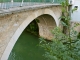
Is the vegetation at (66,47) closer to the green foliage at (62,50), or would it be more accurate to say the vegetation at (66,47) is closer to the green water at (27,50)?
the green foliage at (62,50)

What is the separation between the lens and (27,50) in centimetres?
1086

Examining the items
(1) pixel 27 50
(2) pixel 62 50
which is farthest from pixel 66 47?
(1) pixel 27 50

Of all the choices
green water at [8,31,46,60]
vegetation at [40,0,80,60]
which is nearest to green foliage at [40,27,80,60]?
vegetation at [40,0,80,60]

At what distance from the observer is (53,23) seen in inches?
528

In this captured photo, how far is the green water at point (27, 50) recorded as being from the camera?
31.6 ft

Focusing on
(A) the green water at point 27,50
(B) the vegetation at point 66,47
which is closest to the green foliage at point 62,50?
(B) the vegetation at point 66,47

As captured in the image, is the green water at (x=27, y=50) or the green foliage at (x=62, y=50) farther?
the green water at (x=27, y=50)

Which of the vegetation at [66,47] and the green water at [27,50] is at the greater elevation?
the vegetation at [66,47]

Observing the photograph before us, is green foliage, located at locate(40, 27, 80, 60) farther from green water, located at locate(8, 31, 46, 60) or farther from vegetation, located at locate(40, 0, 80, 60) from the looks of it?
green water, located at locate(8, 31, 46, 60)

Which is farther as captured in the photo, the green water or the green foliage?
the green water

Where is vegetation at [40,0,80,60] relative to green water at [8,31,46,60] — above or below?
above

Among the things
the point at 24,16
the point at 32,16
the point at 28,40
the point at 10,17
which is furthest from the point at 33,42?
the point at 10,17

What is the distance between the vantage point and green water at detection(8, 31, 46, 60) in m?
9.62

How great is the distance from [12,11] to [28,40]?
8188 mm
